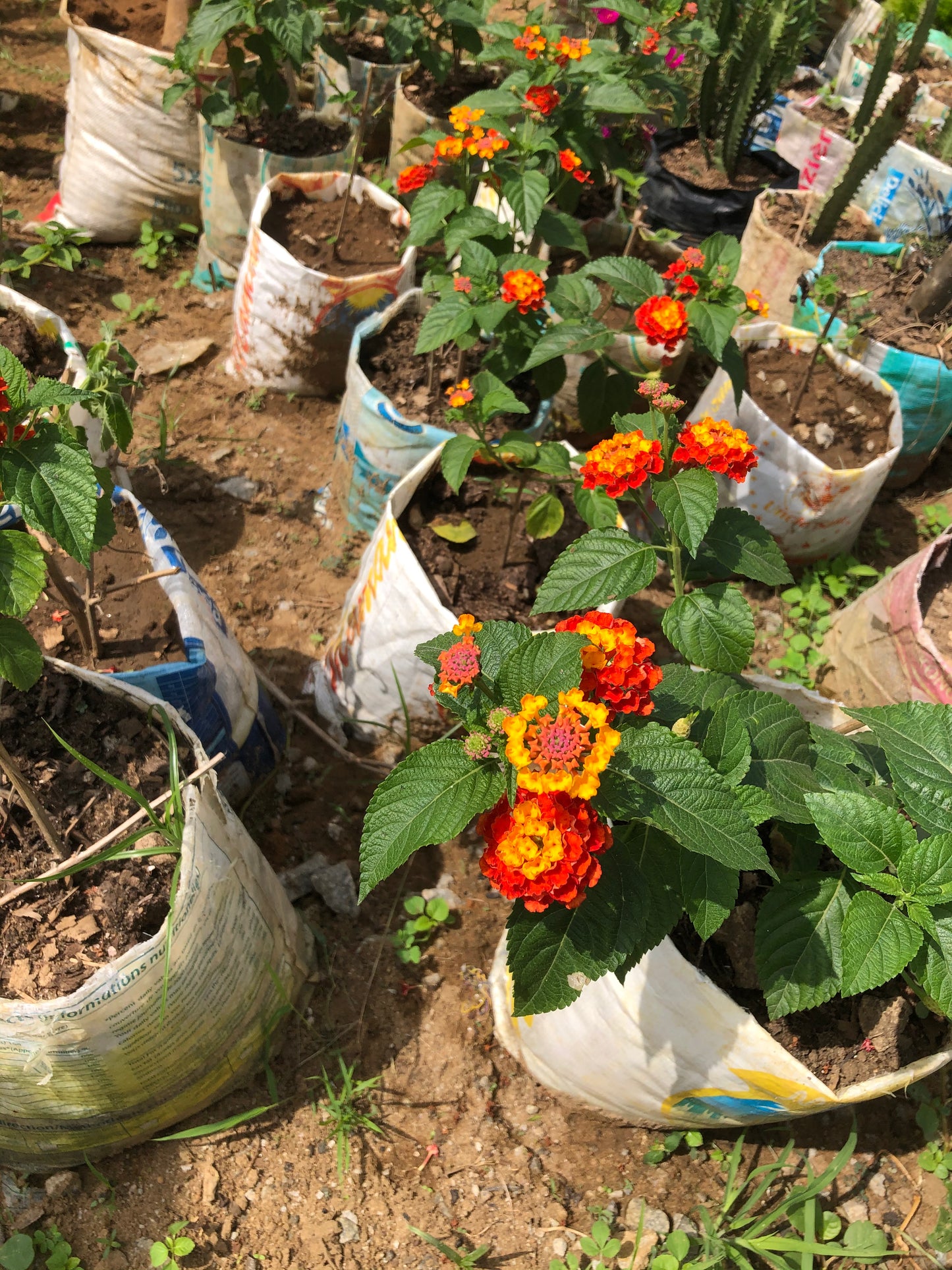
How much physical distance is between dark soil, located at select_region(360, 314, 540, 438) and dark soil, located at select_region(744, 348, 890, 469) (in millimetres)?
780

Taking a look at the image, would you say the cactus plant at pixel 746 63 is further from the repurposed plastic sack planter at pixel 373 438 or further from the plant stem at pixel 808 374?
the repurposed plastic sack planter at pixel 373 438

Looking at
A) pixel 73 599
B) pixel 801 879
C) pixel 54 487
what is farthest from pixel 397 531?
pixel 801 879

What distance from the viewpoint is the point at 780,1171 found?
184 centimetres

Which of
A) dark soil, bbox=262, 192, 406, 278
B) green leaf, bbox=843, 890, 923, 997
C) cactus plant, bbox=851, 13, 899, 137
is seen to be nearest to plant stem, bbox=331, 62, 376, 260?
dark soil, bbox=262, 192, 406, 278

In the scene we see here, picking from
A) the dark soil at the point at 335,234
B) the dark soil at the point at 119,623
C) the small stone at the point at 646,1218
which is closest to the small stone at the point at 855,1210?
the small stone at the point at 646,1218

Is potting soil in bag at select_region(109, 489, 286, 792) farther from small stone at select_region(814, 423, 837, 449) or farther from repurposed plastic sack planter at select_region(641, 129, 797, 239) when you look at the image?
repurposed plastic sack planter at select_region(641, 129, 797, 239)

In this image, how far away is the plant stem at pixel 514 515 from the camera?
2.13 metres

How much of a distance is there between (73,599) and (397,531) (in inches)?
26.9

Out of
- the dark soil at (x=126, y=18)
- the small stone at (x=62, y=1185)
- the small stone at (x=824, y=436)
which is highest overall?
the dark soil at (x=126, y=18)

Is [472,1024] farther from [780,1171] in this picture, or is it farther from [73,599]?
[73,599]

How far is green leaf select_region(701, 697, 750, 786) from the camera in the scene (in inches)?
50.8

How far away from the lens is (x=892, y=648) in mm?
2350

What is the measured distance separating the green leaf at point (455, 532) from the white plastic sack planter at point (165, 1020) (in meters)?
0.80

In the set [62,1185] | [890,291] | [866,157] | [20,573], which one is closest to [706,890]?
[20,573]
